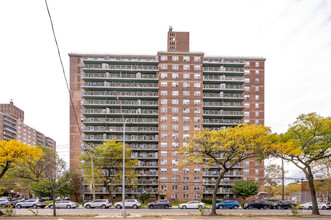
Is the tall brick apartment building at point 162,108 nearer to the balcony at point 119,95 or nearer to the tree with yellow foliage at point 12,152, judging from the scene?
the balcony at point 119,95

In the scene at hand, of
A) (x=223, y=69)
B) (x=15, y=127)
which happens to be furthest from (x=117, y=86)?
(x=15, y=127)

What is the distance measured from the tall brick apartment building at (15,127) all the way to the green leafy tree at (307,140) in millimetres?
150205

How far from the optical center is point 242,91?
257 ft

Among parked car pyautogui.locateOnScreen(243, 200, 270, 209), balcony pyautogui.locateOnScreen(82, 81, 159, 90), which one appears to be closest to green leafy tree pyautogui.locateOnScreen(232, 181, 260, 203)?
parked car pyautogui.locateOnScreen(243, 200, 270, 209)

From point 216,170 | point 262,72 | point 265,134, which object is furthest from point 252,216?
point 262,72

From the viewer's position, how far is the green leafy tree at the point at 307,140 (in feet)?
96.4

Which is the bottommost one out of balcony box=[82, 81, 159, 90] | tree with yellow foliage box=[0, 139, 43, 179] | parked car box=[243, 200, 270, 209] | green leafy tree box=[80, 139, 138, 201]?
parked car box=[243, 200, 270, 209]

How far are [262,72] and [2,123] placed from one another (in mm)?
133238

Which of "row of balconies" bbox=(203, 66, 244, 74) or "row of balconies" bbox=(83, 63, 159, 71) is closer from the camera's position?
"row of balconies" bbox=(83, 63, 159, 71)

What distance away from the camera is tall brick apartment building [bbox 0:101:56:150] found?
146 meters

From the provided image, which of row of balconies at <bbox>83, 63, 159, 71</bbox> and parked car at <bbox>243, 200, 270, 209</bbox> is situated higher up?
row of balconies at <bbox>83, 63, 159, 71</bbox>

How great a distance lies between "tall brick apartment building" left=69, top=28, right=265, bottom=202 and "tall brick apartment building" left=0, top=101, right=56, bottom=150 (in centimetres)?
9032

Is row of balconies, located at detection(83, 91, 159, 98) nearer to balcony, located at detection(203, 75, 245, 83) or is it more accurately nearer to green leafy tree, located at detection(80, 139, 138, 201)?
balcony, located at detection(203, 75, 245, 83)

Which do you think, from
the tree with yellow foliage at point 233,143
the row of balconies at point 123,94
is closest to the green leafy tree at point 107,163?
the row of balconies at point 123,94
